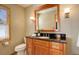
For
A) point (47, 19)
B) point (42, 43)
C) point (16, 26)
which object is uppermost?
point (47, 19)

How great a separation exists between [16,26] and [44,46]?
0.53m

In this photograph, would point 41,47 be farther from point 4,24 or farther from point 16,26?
point 4,24

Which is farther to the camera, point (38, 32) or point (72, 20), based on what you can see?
point (38, 32)

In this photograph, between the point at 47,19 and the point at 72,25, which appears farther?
the point at 47,19

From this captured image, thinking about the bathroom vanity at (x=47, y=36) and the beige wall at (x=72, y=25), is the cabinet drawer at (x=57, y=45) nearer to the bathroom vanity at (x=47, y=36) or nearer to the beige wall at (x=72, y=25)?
the bathroom vanity at (x=47, y=36)

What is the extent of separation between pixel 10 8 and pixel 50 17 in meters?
0.61

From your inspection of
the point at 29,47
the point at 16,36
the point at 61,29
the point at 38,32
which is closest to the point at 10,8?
the point at 16,36

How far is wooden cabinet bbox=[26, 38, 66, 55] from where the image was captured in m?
1.31

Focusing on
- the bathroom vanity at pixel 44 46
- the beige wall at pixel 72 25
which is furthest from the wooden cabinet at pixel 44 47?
the beige wall at pixel 72 25

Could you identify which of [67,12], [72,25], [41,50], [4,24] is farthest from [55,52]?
[4,24]

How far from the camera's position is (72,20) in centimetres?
135

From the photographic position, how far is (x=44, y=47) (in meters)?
1.41

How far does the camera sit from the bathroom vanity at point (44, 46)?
4.30 feet
